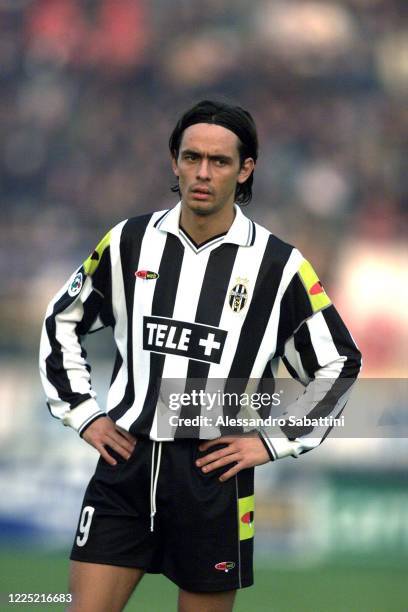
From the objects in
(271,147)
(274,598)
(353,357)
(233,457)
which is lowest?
(274,598)

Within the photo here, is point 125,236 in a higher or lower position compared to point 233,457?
higher

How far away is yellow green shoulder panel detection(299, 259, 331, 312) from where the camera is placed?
336 cm

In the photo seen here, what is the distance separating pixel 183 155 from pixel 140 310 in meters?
0.45

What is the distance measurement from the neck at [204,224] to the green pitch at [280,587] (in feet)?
7.73

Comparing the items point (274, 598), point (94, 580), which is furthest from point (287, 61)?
point (94, 580)

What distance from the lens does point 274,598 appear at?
221 inches

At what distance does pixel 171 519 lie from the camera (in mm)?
3275

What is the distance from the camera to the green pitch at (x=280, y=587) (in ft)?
17.9

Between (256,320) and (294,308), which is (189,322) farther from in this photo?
(294,308)

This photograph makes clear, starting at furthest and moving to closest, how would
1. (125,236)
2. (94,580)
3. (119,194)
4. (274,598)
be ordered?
(119,194), (274,598), (125,236), (94,580)

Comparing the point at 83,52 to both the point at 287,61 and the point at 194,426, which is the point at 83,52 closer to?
the point at 287,61

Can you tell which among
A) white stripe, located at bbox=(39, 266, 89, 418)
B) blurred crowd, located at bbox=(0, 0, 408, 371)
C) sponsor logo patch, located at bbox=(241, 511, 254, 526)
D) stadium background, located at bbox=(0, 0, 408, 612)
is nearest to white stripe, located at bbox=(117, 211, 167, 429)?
white stripe, located at bbox=(39, 266, 89, 418)

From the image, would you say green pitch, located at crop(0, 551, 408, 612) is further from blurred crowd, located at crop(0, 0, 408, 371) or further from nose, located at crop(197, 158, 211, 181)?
nose, located at crop(197, 158, 211, 181)

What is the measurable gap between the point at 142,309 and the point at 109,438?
1.22 feet
